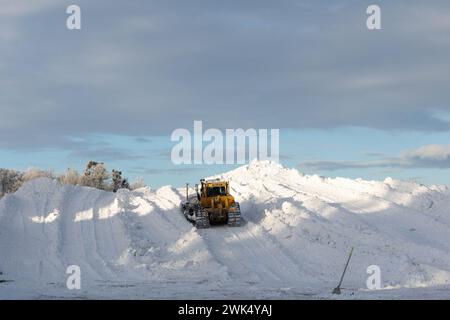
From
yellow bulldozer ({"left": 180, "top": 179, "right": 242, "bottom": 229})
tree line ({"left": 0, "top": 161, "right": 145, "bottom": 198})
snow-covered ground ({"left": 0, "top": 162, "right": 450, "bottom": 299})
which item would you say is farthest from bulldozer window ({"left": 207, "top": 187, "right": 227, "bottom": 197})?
tree line ({"left": 0, "top": 161, "right": 145, "bottom": 198})

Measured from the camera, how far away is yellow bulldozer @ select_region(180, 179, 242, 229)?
29.9 metres

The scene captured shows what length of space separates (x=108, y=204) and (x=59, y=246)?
25.5 ft

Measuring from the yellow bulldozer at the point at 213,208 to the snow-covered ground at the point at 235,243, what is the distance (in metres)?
0.55

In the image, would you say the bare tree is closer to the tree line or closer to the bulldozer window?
the tree line

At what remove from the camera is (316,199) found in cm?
3341

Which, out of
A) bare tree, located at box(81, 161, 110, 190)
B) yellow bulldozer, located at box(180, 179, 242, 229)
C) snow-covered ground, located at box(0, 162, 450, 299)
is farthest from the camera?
bare tree, located at box(81, 161, 110, 190)

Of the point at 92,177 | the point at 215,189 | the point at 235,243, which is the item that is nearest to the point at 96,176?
the point at 92,177

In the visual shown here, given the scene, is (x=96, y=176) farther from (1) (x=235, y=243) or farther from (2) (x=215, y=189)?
(1) (x=235, y=243)

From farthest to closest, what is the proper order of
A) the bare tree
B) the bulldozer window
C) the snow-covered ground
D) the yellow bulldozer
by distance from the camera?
the bare tree, the bulldozer window, the yellow bulldozer, the snow-covered ground

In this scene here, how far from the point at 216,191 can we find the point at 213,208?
5.29 feet

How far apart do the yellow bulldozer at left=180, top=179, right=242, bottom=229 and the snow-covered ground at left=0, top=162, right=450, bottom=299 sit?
21.6 inches
